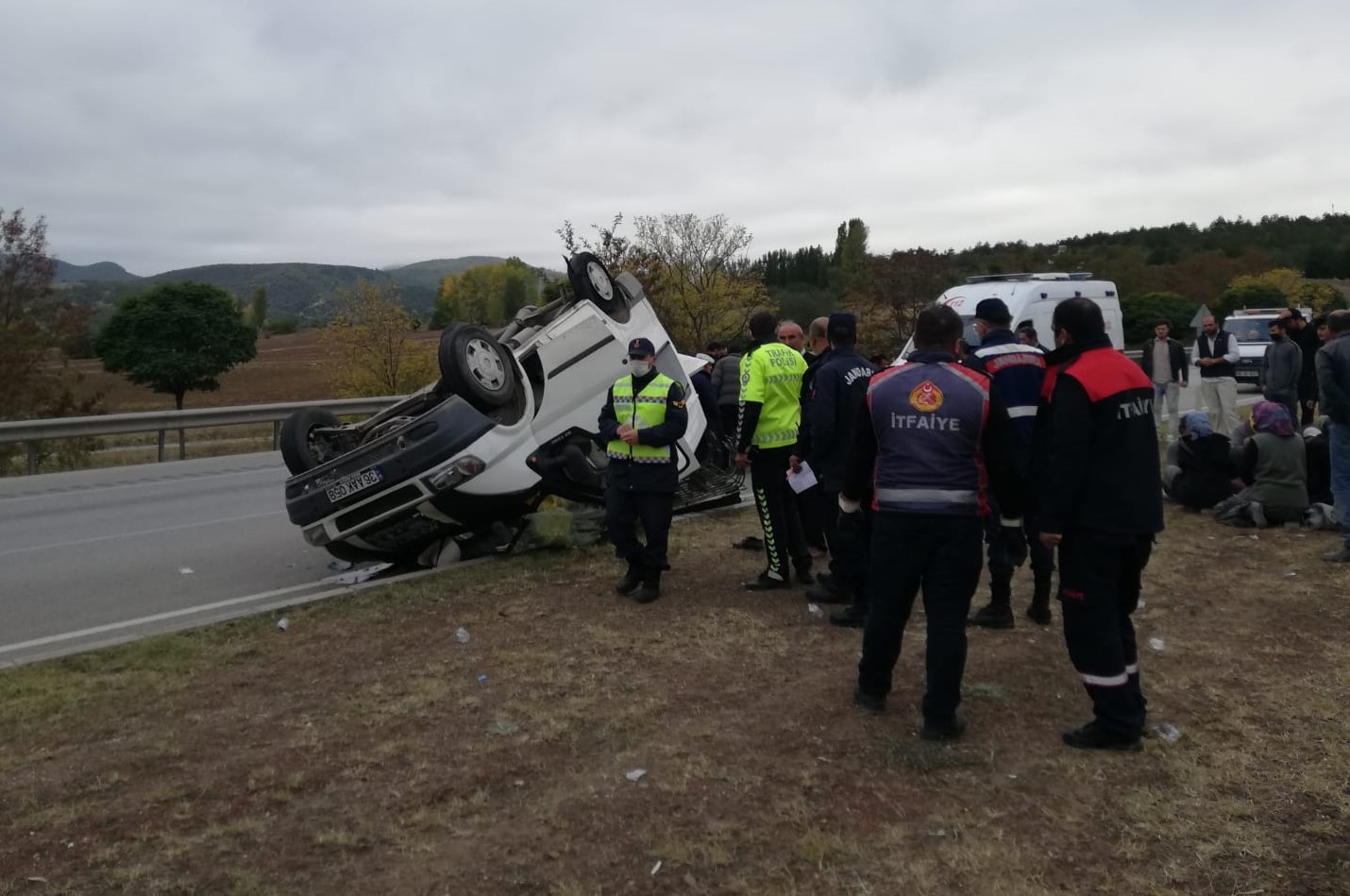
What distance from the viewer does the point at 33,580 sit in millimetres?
8086

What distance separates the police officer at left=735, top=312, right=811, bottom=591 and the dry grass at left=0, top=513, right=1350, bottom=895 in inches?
24.9

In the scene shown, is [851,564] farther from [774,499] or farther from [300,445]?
[300,445]

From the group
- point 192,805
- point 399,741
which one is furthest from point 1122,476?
point 192,805

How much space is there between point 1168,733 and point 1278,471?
5.32 metres

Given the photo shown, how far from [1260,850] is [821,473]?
334 cm

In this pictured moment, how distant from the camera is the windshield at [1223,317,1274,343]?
25438 mm

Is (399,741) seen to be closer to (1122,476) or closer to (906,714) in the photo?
(906,714)

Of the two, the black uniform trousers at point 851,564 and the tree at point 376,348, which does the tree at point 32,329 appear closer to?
the tree at point 376,348

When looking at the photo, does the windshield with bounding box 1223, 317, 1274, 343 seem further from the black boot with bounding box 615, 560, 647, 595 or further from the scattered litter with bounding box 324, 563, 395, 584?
the scattered litter with bounding box 324, 563, 395, 584

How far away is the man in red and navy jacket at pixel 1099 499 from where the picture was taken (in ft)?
13.6

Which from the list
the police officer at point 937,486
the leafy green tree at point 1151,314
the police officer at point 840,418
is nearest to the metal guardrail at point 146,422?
the police officer at point 840,418

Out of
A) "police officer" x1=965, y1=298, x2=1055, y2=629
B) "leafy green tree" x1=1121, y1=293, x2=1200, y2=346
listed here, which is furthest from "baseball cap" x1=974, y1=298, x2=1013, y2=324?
"leafy green tree" x1=1121, y1=293, x2=1200, y2=346

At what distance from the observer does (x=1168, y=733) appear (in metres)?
4.38

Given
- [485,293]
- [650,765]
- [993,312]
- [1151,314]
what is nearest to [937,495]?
[650,765]
